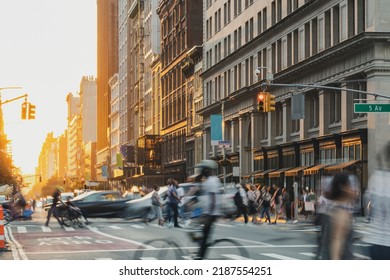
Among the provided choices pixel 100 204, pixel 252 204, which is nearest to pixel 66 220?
pixel 100 204

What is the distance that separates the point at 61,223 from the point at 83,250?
16301mm

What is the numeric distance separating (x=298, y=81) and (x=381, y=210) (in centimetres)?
4098

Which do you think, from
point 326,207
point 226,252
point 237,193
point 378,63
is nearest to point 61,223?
point 237,193

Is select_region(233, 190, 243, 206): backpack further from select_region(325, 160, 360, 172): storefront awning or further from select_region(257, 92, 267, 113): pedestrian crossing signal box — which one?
select_region(257, 92, 267, 113): pedestrian crossing signal box

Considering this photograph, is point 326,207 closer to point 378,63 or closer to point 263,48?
point 378,63

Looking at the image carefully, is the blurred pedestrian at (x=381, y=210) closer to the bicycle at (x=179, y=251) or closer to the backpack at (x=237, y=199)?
the bicycle at (x=179, y=251)

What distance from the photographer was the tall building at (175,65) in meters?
82.3

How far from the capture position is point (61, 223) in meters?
35.4

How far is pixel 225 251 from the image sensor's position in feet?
43.8

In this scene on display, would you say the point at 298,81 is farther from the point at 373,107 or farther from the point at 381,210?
the point at 381,210

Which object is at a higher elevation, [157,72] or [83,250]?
[157,72]

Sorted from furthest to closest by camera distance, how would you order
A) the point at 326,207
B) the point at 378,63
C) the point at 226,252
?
the point at 378,63 → the point at 226,252 → the point at 326,207

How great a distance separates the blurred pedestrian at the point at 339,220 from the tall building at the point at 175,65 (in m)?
62.7

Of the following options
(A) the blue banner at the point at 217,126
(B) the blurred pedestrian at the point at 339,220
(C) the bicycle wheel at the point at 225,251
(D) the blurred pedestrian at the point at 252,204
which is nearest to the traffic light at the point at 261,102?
(A) the blue banner at the point at 217,126
